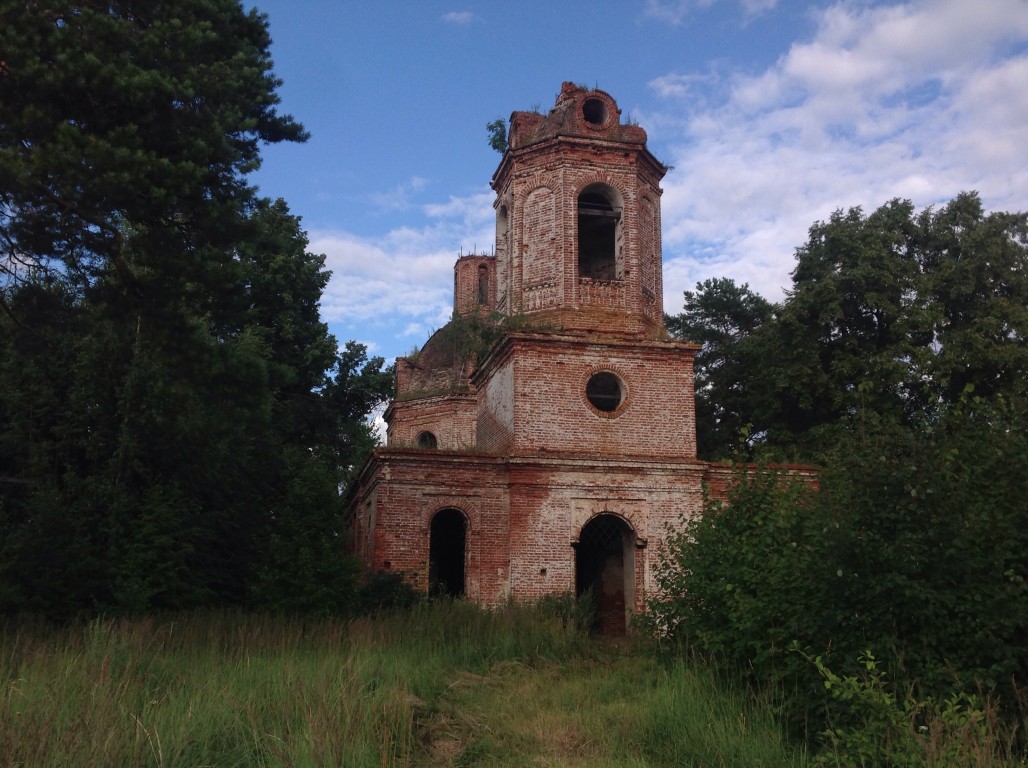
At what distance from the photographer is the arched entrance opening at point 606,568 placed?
18000 mm

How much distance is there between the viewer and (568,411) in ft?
57.3

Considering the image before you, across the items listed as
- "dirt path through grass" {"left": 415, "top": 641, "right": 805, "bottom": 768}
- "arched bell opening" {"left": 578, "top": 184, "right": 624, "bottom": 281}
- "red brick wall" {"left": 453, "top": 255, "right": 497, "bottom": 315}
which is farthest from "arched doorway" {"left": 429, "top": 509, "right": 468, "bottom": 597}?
"red brick wall" {"left": 453, "top": 255, "right": 497, "bottom": 315}

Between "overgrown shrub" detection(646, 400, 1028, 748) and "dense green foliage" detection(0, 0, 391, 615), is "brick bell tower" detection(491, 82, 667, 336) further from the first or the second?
"overgrown shrub" detection(646, 400, 1028, 748)

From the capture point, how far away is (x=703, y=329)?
29.2 meters

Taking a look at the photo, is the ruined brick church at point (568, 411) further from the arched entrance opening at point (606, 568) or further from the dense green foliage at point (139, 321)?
the dense green foliage at point (139, 321)

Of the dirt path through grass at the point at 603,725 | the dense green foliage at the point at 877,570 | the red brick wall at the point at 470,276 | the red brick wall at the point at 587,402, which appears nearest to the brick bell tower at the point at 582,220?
the red brick wall at the point at 587,402

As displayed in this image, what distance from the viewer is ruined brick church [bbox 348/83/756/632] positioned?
1683 cm

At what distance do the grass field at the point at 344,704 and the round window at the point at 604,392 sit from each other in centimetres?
668

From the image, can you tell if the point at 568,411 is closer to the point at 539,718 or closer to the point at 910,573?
the point at 539,718

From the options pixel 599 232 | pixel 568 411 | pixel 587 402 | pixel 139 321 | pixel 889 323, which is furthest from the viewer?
pixel 889 323

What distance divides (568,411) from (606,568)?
3599mm

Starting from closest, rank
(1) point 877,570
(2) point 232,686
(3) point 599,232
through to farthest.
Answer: (1) point 877,570 → (2) point 232,686 → (3) point 599,232

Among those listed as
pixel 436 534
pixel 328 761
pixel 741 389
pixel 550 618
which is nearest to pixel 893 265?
pixel 741 389

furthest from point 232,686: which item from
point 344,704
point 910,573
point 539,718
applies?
point 910,573
